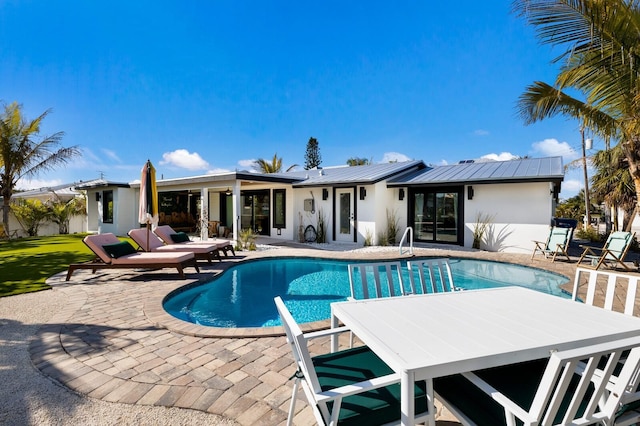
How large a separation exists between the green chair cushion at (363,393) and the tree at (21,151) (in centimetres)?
2093

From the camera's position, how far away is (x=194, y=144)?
77.7ft

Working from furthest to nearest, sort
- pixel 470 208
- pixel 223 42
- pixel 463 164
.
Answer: pixel 463 164 < pixel 223 42 < pixel 470 208

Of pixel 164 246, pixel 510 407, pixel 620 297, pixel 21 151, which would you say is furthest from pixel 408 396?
pixel 21 151

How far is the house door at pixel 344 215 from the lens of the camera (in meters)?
14.2

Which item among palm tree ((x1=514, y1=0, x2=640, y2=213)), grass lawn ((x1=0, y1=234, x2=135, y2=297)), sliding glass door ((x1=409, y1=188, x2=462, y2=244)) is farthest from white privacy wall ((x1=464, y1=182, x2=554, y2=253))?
grass lawn ((x1=0, y1=234, x2=135, y2=297))

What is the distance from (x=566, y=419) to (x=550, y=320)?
102 centimetres

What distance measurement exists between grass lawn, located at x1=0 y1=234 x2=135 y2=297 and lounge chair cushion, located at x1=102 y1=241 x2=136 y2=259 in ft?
4.37

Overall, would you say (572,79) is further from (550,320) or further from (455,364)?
(455,364)

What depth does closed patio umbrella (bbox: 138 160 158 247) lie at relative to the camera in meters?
8.49

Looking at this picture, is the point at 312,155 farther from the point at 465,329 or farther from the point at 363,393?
the point at 363,393

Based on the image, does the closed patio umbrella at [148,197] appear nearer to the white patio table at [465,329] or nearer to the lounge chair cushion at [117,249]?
the lounge chair cushion at [117,249]

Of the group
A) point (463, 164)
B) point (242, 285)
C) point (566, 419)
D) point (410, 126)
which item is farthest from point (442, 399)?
point (410, 126)

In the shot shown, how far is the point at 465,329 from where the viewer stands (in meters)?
2.16

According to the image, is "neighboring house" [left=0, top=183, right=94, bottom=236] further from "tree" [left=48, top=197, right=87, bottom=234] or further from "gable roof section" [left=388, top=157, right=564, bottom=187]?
"gable roof section" [left=388, top=157, right=564, bottom=187]
